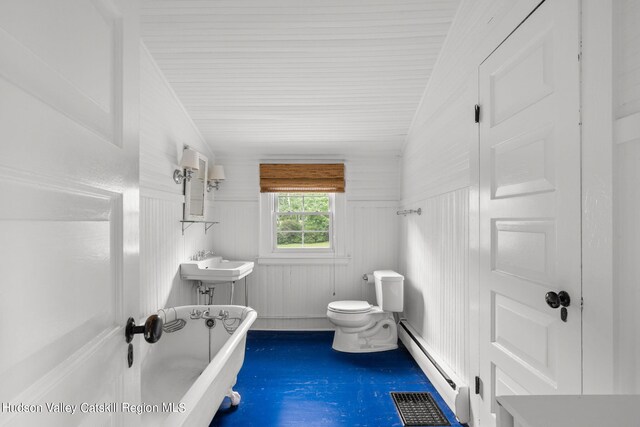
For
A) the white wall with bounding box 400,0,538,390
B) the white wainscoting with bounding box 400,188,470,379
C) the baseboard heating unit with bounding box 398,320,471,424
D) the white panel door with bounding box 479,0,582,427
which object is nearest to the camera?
the white panel door with bounding box 479,0,582,427

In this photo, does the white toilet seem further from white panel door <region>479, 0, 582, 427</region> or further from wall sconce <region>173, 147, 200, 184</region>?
wall sconce <region>173, 147, 200, 184</region>

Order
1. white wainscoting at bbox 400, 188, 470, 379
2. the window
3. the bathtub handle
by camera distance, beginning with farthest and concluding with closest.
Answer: the window, white wainscoting at bbox 400, 188, 470, 379, the bathtub handle

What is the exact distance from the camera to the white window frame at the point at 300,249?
169 inches

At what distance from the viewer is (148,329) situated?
100 cm

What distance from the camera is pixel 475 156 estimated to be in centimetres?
199

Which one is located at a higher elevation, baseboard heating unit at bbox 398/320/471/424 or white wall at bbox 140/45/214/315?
white wall at bbox 140/45/214/315

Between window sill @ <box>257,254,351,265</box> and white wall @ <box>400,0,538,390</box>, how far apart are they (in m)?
0.91

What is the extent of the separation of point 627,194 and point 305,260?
3.49m

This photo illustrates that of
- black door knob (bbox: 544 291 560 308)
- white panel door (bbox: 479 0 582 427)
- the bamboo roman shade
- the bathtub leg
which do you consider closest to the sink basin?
the bathtub leg

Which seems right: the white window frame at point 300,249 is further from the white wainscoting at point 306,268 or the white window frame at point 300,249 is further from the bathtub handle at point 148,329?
the bathtub handle at point 148,329

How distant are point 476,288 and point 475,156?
0.71 meters

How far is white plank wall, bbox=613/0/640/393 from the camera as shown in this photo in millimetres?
998

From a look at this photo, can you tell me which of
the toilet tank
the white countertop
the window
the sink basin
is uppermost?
the window

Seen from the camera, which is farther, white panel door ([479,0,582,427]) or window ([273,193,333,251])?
window ([273,193,333,251])
